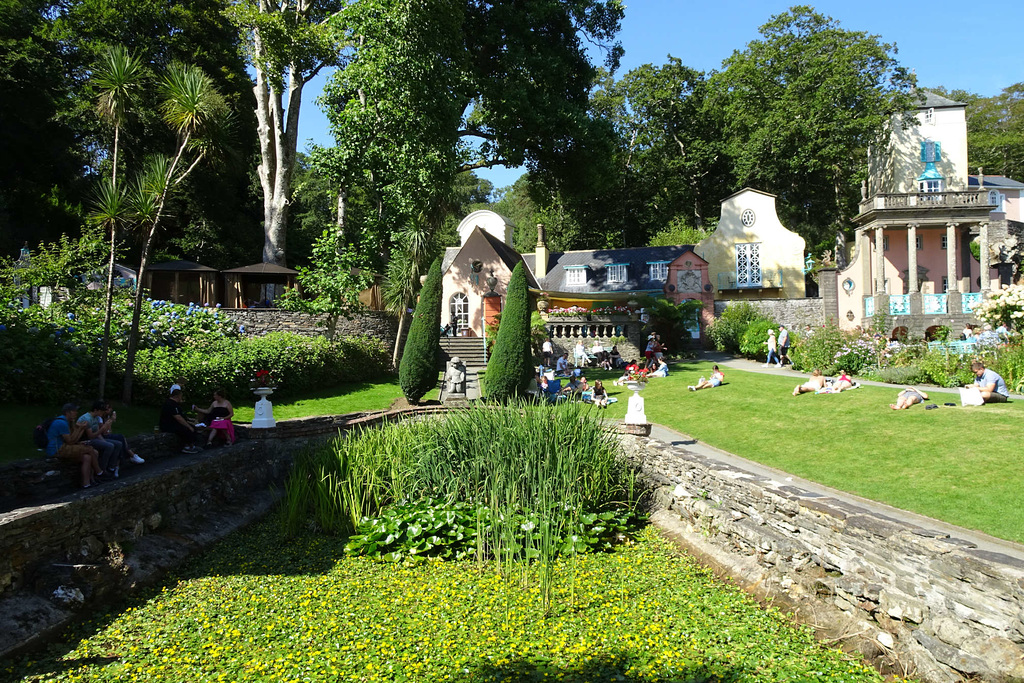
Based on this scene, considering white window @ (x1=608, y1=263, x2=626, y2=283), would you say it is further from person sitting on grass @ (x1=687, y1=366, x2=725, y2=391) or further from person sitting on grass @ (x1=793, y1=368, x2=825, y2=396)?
person sitting on grass @ (x1=793, y1=368, x2=825, y2=396)

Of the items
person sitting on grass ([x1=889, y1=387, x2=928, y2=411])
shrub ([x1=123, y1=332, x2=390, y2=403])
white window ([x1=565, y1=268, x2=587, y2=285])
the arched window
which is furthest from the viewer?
white window ([x1=565, y1=268, x2=587, y2=285])

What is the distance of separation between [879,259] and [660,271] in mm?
11373

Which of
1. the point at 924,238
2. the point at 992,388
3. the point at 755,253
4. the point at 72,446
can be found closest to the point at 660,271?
the point at 755,253

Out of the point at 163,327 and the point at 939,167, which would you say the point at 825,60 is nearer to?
the point at 939,167

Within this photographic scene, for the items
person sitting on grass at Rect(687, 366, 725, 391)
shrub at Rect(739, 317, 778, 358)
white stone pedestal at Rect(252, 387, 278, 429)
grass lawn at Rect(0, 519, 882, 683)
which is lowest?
grass lawn at Rect(0, 519, 882, 683)

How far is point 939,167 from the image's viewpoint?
120ft

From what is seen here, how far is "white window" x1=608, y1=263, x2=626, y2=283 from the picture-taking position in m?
38.3

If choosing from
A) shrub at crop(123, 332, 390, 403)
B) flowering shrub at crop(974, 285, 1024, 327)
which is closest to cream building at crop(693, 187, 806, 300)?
flowering shrub at crop(974, 285, 1024, 327)

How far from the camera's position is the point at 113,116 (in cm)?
1353

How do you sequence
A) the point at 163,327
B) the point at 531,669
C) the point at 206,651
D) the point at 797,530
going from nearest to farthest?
the point at 531,669 < the point at 206,651 < the point at 797,530 < the point at 163,327

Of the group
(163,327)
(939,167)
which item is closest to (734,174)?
(939,167)

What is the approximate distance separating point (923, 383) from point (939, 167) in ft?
87.3

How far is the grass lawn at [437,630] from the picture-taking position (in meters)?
5.63

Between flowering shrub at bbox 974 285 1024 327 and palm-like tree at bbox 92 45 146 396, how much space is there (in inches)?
821
